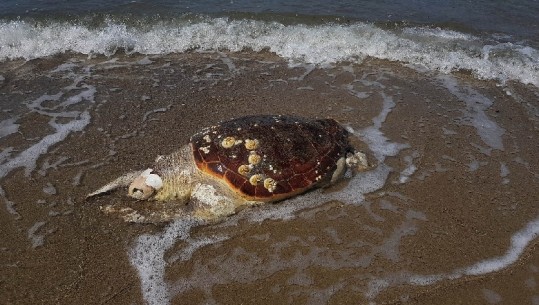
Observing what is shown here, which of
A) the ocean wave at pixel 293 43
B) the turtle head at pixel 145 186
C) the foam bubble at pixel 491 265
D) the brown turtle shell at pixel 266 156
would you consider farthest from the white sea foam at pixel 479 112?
the turtle head at pixel 145 186

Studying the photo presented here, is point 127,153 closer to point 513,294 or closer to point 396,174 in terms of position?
point 396,174

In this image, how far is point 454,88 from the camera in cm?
694

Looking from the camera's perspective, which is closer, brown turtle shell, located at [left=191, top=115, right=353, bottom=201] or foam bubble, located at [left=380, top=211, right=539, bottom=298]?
foam bubble, located at [left=380, top=211, right=539, bottom=298]

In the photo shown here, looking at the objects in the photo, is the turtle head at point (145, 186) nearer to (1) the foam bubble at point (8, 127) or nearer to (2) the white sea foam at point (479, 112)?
(1) the foam bubble at point (8, 127)

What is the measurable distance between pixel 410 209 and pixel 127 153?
3113 mm

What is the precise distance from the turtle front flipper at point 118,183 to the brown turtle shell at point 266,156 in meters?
0.70

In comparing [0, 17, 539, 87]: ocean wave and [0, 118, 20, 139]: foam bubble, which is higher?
[0, 17, 539, 87]: ocean wave

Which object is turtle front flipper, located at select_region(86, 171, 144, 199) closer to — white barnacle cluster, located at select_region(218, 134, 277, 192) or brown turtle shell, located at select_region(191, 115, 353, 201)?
brown turtle shell, located at select_region(191, 115, 353, 201)

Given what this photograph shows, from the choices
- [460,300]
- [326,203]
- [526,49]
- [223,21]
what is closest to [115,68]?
[223,21]

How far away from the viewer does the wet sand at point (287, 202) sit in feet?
11.4

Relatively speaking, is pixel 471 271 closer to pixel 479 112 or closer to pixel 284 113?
pixel 284 113

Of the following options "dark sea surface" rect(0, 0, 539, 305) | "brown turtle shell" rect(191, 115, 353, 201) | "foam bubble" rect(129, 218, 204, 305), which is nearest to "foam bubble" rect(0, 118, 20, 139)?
"dark sea surface" rect(0, 0, 539, 305)

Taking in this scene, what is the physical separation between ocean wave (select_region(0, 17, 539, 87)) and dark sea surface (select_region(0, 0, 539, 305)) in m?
0.04

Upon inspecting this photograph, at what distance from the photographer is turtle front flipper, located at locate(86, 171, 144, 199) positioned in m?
4.27
